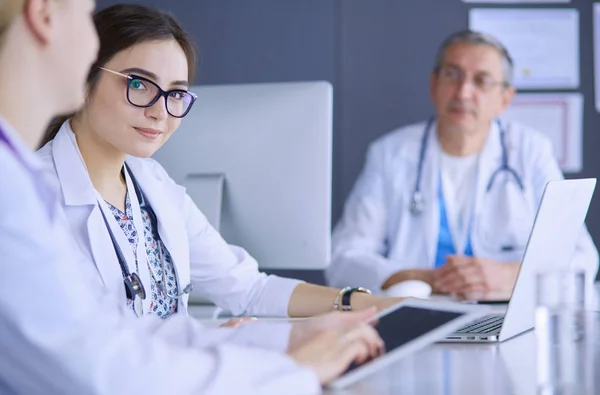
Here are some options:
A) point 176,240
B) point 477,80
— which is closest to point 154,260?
point 176,240

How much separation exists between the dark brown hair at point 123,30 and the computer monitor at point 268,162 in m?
0.21

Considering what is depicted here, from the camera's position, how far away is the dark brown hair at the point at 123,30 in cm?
179

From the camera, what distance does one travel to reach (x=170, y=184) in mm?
2004

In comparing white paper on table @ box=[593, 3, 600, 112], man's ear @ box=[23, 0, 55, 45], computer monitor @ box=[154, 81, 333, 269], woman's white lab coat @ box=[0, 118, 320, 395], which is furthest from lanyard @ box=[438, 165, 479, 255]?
man's ear @ box=[23, 0, 55, 45]

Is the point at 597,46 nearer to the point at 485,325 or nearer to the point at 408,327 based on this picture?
the point at 485,325

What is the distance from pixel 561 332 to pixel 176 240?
1005 mm

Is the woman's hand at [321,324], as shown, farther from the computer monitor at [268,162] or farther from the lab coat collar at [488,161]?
the lab coat collar at [488,161]

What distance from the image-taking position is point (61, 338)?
90 cm

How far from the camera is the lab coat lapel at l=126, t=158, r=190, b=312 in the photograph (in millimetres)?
1898

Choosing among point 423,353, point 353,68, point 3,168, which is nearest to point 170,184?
point 423,353

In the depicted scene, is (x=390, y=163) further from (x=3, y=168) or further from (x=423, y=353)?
(x=3, y=168)

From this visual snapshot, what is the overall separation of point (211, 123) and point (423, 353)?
82 centimetres

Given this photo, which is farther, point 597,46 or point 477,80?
point 597,46

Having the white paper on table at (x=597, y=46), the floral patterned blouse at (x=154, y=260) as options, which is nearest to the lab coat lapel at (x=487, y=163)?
the white paper on table at (x=597, y=46)
